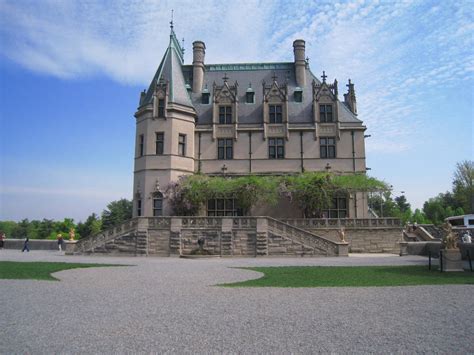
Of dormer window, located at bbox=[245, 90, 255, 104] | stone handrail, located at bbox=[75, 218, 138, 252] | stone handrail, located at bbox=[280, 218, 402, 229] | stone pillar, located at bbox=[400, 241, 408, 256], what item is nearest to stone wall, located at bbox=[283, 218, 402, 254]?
stone handrail, located at bbox=[280, 218, 402, 229]

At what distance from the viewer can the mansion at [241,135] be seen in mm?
33938

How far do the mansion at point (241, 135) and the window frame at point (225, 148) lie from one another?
10cm

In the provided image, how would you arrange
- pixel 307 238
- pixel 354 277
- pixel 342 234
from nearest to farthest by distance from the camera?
pixel 354 277 → pixel 307 238 → pixel 342 234

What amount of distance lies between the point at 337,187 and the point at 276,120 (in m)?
9.76

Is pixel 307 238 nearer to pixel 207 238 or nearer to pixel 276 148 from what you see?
pixel 207 238

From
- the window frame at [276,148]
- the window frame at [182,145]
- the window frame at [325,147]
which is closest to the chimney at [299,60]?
the window frame at [325,147]

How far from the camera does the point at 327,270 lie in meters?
17.0

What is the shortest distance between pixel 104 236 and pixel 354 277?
1956 cm

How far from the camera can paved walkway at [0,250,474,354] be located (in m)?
6.51

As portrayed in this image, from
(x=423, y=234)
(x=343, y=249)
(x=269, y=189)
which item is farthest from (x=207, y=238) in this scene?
(x=423, y=234)

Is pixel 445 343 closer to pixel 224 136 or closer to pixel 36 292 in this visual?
pixel 36 292

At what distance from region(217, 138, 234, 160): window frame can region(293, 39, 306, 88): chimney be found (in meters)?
10.4

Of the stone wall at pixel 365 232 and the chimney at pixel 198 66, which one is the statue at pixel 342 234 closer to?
the stone wall at pixel 365 232

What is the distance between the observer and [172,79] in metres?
36.0
